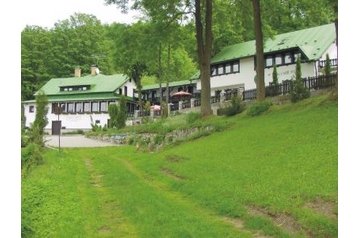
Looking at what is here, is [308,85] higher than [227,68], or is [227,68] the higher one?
[227,68]

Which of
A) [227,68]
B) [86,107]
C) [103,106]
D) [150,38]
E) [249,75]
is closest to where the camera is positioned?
[150,38]

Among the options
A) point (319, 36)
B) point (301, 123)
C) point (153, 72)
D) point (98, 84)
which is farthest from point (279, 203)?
point (98, 84)

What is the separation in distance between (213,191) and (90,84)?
43.1 m

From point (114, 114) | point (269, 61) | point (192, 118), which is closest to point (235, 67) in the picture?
point (269, 61)

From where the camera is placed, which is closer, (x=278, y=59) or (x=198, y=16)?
(x=198, y=16)

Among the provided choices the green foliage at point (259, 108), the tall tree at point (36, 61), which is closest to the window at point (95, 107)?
the tall tree at point (36, 61)

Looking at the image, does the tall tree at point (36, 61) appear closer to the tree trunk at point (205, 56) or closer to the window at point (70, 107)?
the window at point (70, 107)

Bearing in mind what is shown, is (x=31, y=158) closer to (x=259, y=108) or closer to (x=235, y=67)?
(x=259, y=108)

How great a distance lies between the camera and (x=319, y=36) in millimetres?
31688

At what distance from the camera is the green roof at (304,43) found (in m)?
29.9

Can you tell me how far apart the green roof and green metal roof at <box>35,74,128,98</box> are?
614 inches

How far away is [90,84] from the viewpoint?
49938mm

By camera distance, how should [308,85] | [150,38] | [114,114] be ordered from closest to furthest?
[308,85] → [150,38] → [114,114]
